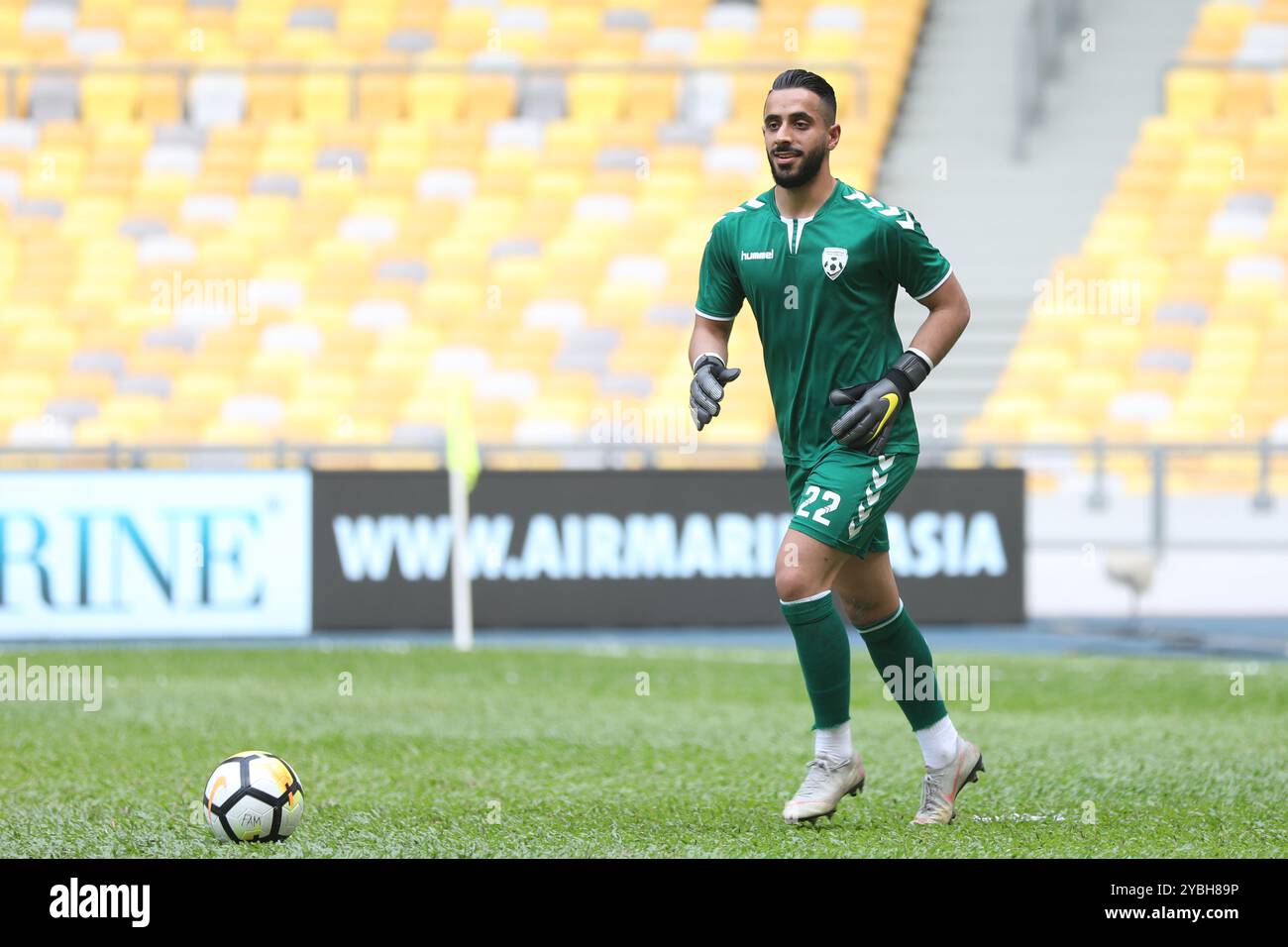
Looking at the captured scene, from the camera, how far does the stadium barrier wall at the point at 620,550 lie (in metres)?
13.9

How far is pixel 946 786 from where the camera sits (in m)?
5.66

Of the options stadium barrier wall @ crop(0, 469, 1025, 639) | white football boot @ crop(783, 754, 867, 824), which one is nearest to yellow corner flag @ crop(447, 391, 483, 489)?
stadium barrier wall @ crop(0, 469, 1025, 639)

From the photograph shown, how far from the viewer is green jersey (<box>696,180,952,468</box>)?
5562 mm

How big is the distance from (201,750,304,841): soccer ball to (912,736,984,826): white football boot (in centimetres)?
178

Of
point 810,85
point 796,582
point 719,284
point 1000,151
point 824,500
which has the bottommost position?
point 796,582

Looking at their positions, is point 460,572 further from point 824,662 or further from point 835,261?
point 835,261

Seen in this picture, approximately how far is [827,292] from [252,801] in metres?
2.15

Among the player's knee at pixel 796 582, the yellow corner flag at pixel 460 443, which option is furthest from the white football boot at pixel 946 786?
the yellow corner flag at pixel 460 443

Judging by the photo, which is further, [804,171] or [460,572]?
[460,572]

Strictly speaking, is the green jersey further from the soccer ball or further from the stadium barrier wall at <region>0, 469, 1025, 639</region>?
the stadium barrier wall at <region>0, 469, 1025, 639</region>

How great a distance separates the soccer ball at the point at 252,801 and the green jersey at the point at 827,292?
1.75 m

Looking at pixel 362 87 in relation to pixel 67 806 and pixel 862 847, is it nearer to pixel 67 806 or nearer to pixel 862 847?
pixel 67 806

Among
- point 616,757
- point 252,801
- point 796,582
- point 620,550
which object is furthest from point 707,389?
point 620,550
